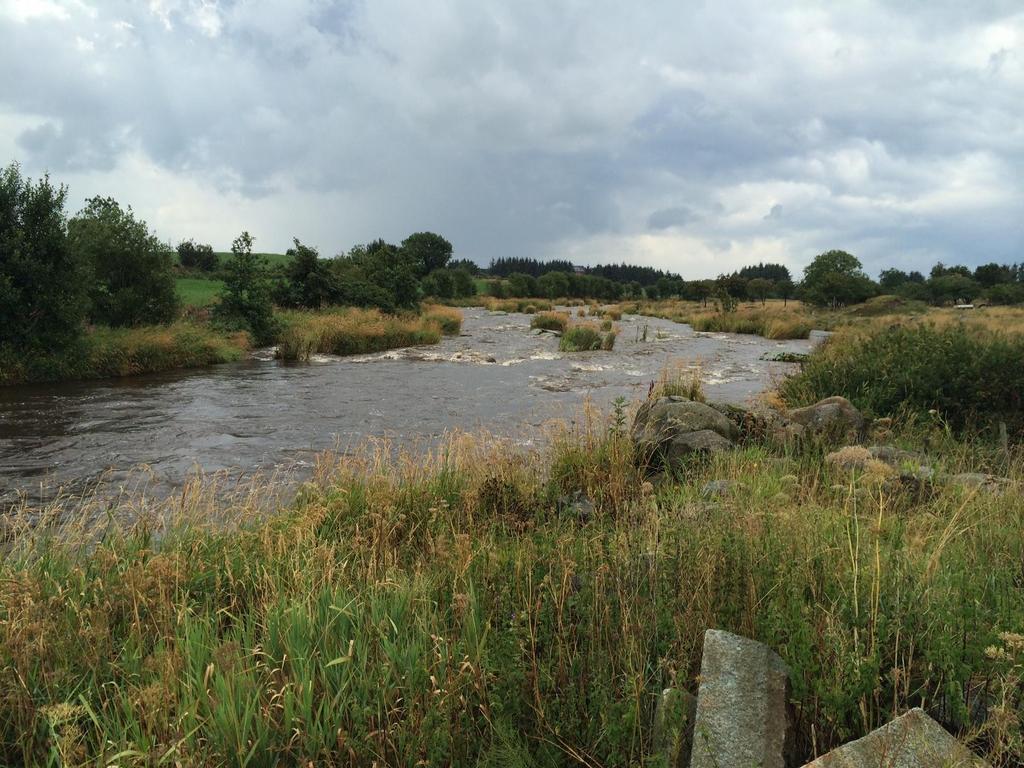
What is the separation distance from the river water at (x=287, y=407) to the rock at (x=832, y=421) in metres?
4.32

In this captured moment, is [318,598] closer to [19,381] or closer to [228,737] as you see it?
Result: [228,737]

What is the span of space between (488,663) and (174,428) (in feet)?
39.5

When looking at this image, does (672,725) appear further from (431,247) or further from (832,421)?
(431,247)

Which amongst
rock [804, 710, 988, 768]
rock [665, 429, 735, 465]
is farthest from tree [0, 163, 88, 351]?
rock [804, 710, 988, 768]

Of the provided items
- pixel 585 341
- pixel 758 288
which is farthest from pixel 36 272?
pixel 758 288

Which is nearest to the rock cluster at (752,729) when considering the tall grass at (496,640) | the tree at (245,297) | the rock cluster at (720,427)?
the tall grass at (496,640)

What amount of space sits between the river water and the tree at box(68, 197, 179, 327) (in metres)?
5.17

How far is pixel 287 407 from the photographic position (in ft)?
50.1

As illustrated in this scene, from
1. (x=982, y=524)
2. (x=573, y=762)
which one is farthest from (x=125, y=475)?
(x=982, y=524)

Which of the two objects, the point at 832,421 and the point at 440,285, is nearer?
the point at 832,421

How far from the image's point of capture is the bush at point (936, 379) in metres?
9.59

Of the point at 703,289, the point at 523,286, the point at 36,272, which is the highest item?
the point at 523,286

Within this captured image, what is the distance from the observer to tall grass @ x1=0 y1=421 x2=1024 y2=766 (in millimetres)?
2588

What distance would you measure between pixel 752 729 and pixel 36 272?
22.9 metres
